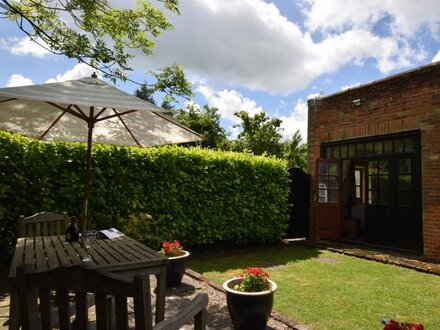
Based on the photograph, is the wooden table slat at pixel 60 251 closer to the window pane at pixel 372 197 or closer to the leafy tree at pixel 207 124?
the window pane at pixel 372 197

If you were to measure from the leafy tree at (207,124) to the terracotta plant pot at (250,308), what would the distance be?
23.4 metres

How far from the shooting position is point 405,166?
24.6ft

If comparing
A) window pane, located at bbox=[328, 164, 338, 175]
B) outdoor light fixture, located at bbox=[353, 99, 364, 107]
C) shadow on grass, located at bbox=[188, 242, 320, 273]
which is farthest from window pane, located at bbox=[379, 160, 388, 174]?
shadow on grass, located at bbox=[188, 242, 320, 273]

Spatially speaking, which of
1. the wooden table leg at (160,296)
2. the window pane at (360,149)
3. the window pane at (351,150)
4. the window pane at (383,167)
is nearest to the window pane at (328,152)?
the window pane at (351,150)

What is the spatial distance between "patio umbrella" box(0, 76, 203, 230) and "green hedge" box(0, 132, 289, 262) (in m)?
1.66

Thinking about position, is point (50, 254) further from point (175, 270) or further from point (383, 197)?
point (383, 197)

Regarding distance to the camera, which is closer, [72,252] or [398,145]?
[72,252]

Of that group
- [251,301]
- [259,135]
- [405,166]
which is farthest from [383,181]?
[259,135]

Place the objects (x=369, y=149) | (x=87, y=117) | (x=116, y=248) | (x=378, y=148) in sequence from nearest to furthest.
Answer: (x=116, y=248) → (x=87, y=117) → (x=378, y=148) → (x=369, y=149)

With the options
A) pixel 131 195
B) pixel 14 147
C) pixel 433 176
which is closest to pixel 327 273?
pixel 433 176

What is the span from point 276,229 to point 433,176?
374 centimetres

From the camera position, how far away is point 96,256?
289 centimetres

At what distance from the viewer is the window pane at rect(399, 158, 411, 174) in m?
7.43

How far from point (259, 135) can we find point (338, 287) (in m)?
20.9
